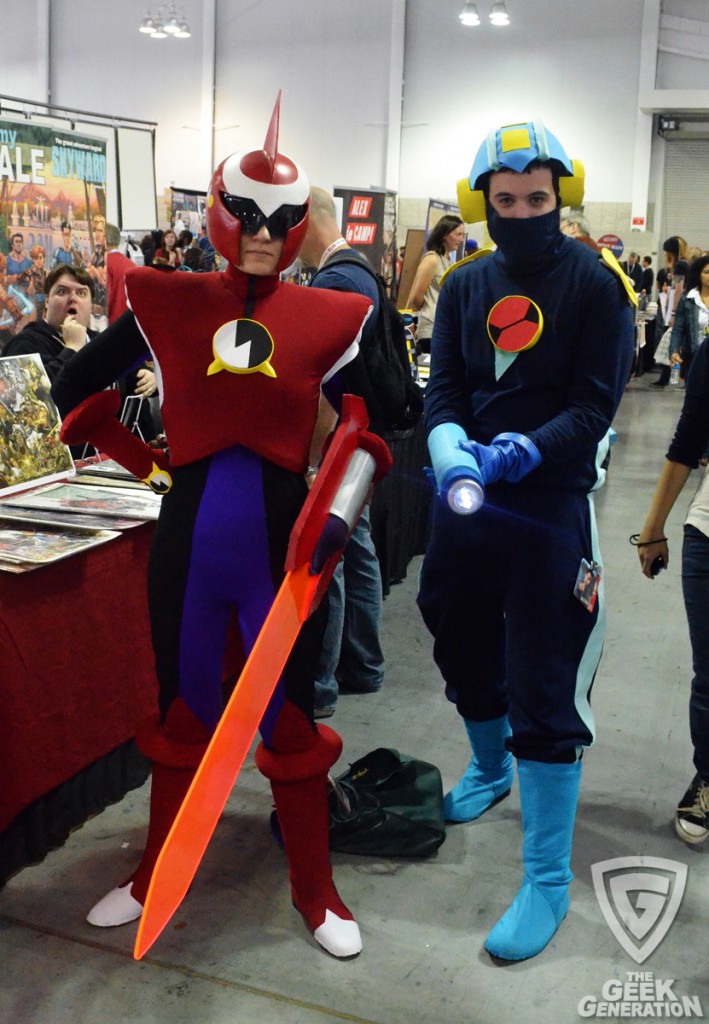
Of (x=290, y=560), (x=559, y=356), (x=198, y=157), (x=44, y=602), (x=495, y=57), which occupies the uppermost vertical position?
(x=495, y=57)

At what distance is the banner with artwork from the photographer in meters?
3.80

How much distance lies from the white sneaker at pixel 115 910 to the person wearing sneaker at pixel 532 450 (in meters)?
0.66

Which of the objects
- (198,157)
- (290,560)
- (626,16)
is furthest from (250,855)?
(198,157)

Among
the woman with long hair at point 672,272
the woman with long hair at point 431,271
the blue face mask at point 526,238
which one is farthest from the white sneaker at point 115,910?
the woman with long hair at point 672,272

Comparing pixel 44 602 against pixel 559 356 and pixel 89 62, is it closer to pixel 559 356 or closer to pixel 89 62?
pixel 559 356

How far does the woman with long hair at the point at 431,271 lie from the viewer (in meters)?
5.78

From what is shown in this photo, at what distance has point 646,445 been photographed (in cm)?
745

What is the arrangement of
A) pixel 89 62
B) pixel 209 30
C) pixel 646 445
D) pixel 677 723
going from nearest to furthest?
pixel 677 723 → pixel 646 445 → pixel 209 30 → pixel 89 62

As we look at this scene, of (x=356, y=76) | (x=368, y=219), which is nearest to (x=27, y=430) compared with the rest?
(x=368, y=219)

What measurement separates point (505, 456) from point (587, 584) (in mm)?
319

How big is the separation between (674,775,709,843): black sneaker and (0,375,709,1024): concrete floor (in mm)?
34

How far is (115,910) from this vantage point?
6.28ft

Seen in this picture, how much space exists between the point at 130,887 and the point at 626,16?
14036 millimetres

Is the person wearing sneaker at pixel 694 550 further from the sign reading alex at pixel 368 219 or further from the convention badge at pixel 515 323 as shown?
the sign reading alex at pixel 368 219
